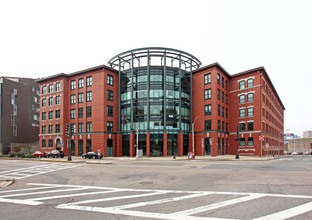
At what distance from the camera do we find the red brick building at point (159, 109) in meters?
48.3

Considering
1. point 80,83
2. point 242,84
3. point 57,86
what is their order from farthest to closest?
point 57,86, point 80,83, point 242,84

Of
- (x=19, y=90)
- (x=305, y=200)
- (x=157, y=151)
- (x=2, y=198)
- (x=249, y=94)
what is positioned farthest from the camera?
(x=19, y=90)

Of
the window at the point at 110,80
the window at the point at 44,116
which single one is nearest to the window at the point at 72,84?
the window at the point at 110,80

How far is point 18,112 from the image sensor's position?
241 feet

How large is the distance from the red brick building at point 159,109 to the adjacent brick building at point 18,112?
24603 mm

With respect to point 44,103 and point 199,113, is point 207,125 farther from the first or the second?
point 44,103

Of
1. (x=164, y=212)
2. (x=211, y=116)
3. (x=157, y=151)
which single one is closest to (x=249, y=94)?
(x=211, y=116)

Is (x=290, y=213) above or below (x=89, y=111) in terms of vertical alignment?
below

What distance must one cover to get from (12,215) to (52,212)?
119cm

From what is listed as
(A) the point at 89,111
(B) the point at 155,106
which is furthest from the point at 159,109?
(A) the point at 89,111

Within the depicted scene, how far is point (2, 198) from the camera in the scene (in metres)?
10.1

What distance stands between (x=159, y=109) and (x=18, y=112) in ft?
164

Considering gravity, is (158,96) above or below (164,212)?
above

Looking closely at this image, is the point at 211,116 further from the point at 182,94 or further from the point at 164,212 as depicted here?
the point at 164,212
